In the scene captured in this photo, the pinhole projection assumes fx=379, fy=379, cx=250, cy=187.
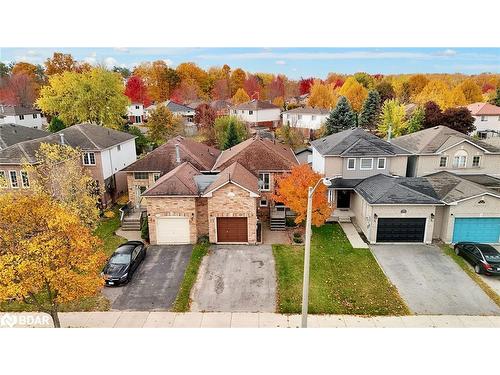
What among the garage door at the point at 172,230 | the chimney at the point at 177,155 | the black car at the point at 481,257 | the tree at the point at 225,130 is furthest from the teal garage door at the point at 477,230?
the tree at the point at 225,130

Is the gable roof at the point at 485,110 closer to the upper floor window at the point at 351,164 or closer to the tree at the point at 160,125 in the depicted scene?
the upper floor window at the point at 351,164

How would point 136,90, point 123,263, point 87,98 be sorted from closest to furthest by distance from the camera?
point 123,263, point 87,98, point 136,90

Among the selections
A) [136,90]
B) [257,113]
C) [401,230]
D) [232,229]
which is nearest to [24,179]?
[232,229]

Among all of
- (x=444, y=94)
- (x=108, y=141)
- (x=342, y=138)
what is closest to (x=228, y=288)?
(x=342, y=138)

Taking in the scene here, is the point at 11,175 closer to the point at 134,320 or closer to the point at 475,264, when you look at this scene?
the point at 134,320

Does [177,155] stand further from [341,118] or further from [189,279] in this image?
[341,118]

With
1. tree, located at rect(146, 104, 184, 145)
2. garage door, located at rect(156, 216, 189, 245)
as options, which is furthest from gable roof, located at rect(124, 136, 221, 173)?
tree, located at rect(146, 104, 184, 145)

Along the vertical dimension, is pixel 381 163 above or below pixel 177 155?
below
